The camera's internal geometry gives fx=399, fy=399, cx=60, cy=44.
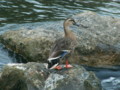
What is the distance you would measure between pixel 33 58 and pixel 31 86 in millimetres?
3126

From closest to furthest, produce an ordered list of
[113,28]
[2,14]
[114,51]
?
[114,51] < [113,28] < [2,14]

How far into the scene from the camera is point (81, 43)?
474 inches

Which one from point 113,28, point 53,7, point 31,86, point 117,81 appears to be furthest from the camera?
point 53,7

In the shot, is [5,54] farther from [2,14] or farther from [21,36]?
[2,14]

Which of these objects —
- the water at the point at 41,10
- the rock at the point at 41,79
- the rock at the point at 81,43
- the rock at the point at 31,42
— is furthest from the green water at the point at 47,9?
the rock at the point at 41,79

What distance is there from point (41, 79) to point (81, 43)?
Answer: 328 cm

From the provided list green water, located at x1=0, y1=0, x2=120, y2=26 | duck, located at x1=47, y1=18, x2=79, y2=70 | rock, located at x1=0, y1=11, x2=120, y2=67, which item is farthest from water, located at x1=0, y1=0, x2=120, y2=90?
duck, located at x1=47, y1=18, x2=79, y2=70

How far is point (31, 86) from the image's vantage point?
888 cm

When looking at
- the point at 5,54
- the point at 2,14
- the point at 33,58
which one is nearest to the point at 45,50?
the point at 33,58

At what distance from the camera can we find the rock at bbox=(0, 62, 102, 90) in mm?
8945

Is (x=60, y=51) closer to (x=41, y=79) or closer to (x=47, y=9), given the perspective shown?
(x=41, y=79)

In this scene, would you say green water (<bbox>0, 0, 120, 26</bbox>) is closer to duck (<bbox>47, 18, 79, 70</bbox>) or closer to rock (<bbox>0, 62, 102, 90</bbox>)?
duck (<bbox>47, 18, 79, 70</bbox>)

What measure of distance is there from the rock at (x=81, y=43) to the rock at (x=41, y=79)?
98.1 inches

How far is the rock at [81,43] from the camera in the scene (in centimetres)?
1195
